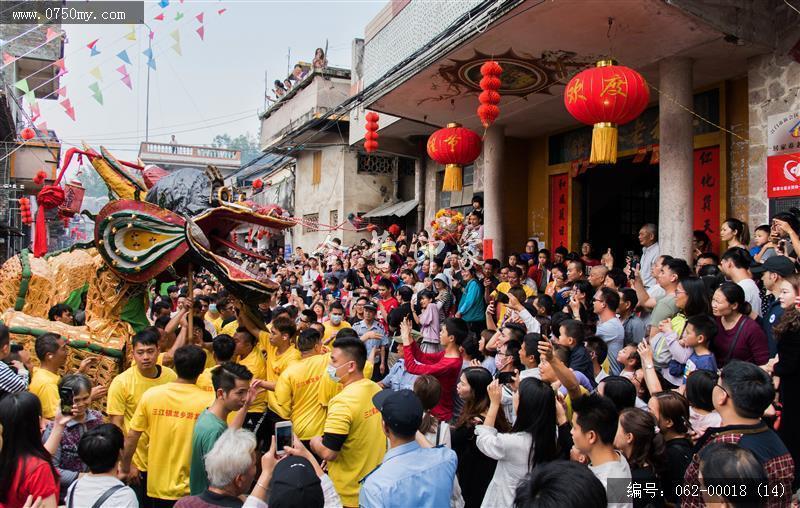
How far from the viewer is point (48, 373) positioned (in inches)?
161

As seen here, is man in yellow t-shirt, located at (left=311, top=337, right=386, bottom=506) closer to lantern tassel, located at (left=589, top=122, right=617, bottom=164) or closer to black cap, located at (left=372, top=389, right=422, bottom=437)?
black cap, located at (left=372, top=389, right=422, bottom=437)

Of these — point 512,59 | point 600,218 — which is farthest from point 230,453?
point 600,218

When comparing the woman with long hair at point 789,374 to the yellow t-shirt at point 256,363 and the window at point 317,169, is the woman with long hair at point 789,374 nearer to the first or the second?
the yellow t-shirt at point 256,363

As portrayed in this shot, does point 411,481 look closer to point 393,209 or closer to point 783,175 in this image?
point 783,175

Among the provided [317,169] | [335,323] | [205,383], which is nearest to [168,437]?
[205,383]

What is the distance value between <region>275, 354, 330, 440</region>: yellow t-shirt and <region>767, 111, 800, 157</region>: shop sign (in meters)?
6.43

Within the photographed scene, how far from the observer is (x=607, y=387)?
3.47 m

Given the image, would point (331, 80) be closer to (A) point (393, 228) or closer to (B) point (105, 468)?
(A) point (393, 228)

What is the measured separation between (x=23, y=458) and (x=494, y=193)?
965 centimetres

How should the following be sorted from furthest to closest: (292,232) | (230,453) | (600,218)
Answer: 1. (292,232)
2. (600,218)
3. (230,453)

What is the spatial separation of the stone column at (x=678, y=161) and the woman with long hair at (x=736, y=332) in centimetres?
351

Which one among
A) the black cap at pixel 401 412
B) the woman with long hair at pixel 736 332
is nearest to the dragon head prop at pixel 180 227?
the black cap at pixel 401 412

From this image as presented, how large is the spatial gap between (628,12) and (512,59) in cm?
196

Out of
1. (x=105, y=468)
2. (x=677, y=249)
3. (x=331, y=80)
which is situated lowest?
(x=105, y=468)
